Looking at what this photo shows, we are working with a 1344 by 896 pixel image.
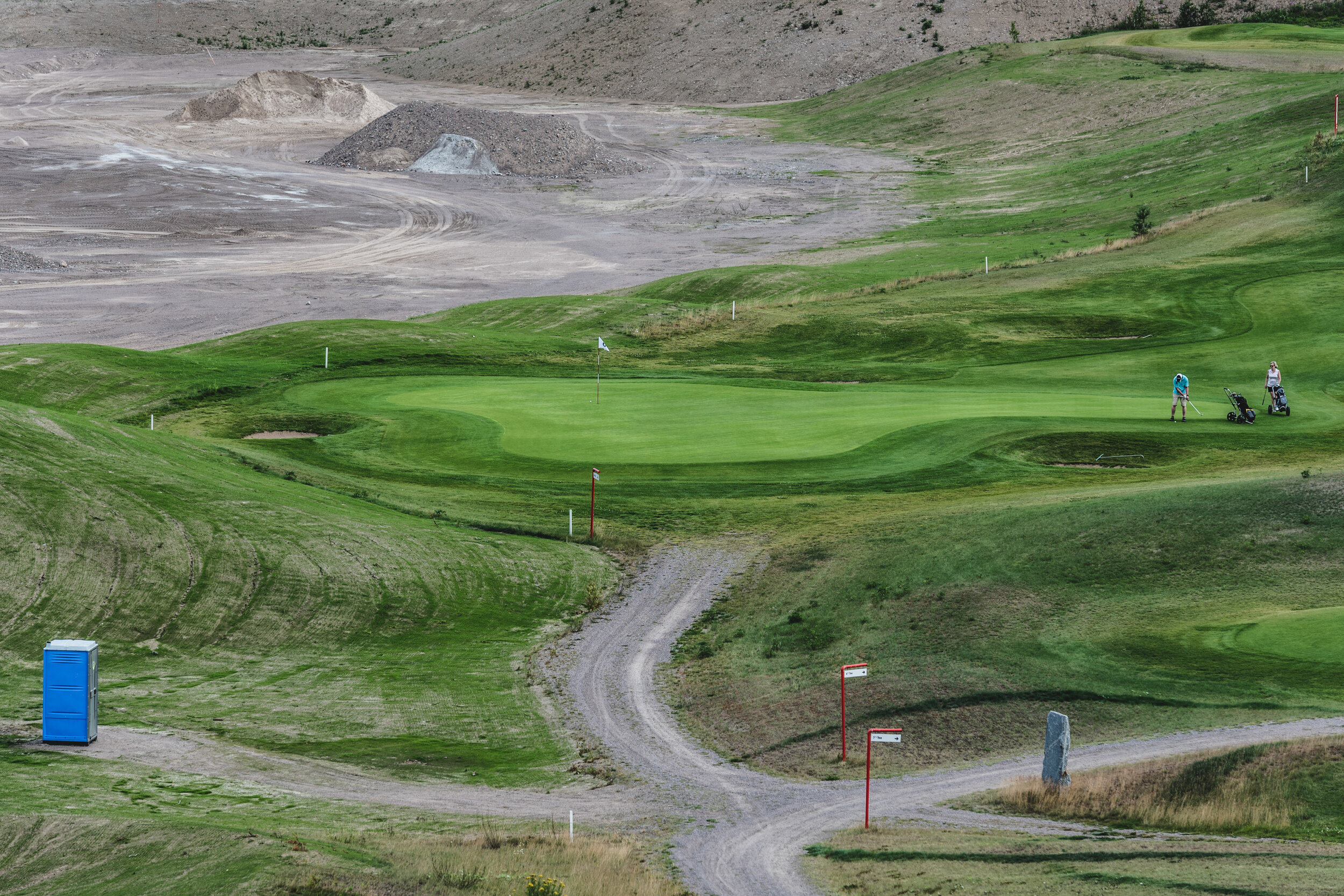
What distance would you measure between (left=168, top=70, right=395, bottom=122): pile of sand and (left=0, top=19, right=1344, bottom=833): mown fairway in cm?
6583

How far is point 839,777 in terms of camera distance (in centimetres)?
1645

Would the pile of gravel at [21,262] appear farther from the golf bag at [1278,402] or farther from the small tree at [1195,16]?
the small tree at [1195,16]

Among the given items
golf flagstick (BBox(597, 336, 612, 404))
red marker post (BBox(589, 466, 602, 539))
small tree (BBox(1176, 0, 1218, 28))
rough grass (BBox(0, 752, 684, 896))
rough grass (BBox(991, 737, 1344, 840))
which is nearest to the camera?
rough grass (BBox(0, 752, 684, 896))

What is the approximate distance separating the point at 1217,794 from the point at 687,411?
24.7 m

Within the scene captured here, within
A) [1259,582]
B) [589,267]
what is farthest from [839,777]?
[589,267]

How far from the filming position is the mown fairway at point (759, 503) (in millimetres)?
18312

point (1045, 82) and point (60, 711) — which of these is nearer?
point (60, 711)

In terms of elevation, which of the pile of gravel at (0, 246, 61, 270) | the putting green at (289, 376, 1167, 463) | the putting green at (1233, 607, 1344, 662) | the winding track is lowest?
the winding track

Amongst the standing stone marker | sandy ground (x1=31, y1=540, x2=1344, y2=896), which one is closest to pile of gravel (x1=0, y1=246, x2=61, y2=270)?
sandy ground (x1=31, y1=540, x2=1344, y2=896)

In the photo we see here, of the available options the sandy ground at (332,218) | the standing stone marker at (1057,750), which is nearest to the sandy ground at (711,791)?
the standing stone marker at (1057,750)

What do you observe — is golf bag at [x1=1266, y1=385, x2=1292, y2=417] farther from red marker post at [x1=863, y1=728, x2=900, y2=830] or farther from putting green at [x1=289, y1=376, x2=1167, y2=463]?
red marker post at [x1=863, y1=728, x2=900, y2=830]

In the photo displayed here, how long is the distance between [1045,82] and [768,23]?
4144 centimetres

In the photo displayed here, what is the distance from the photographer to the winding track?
13820mm

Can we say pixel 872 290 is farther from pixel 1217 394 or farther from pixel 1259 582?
pixel 1259 582
